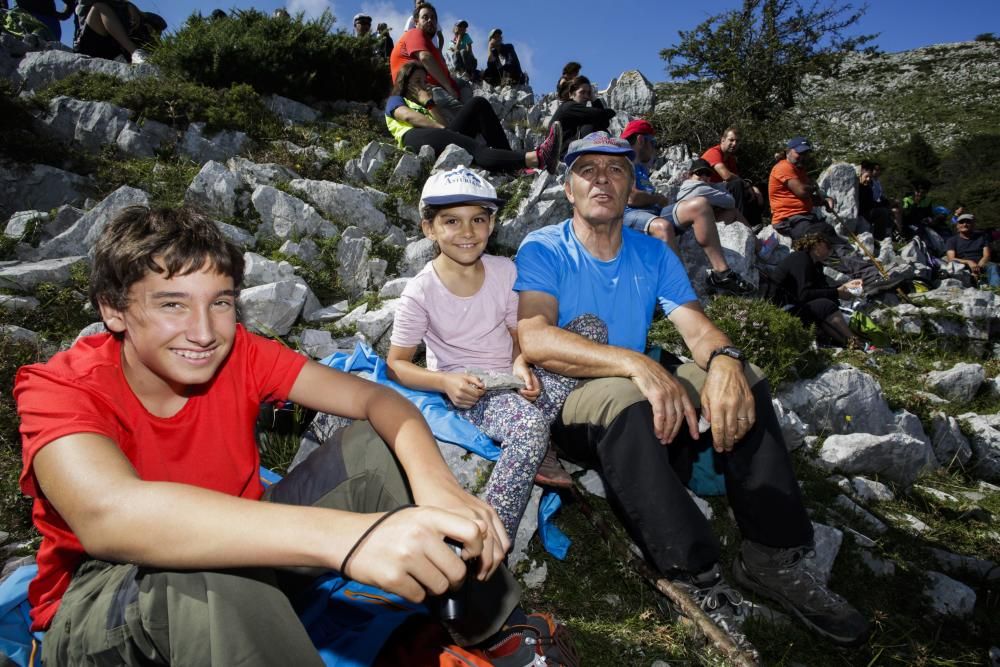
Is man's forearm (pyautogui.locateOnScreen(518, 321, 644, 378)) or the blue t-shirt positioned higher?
the blue t-shirt

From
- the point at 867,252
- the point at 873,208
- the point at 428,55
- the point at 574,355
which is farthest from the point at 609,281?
the point at 873,208

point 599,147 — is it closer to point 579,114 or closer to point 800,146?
point 579,114

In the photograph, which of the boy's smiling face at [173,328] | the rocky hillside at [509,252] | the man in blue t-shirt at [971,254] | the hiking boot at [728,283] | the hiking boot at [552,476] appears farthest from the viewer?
the man in blue t-shirt at [971,254]

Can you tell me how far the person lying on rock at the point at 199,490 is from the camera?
55.6 inches

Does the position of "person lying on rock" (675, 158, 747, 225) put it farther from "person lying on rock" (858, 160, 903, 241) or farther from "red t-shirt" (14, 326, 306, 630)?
"person lying on rock" (858, 160, 903, 241)

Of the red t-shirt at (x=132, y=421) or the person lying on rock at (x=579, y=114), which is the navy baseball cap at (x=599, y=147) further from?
the person lying on rock at (x=579, y=114)

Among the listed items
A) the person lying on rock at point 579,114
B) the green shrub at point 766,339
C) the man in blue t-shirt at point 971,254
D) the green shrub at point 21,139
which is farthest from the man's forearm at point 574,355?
the man in blue t-shirt at point 971,254

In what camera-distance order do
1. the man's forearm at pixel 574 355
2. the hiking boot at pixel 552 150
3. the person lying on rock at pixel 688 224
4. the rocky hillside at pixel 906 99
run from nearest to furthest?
the man's forearm at pixel 574 355, the person lying on rock at pixel 688 224, the hiking boot at pixel 552 150, the rocky hillside at pixel 906 99

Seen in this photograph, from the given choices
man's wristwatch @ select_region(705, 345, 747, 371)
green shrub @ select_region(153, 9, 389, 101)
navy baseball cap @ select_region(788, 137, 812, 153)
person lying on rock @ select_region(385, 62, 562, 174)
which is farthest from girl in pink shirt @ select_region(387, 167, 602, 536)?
navy baseball cap @ select_region(788, 137, 812, 153)

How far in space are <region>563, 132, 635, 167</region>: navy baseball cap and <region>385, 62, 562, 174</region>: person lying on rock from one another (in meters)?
4.69

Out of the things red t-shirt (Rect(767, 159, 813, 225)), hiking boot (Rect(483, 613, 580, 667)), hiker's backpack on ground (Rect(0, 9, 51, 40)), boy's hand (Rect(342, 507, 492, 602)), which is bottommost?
hiking boot (Rect(483, 613, 580, 667))

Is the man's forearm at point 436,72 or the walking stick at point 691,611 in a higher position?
the man's forearm at point 436,72

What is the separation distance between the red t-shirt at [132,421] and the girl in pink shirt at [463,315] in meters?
1.12

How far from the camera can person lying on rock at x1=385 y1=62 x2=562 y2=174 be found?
8.39 metres
